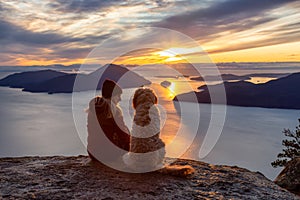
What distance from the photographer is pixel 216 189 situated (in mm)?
4906

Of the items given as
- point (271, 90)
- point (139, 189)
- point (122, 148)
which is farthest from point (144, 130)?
point (271, 90)

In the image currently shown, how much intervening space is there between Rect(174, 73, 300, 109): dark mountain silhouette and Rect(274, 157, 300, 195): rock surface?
215 ft

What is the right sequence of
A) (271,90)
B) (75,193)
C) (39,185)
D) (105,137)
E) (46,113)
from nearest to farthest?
(75,193) < (39,185) < (105,137) < (46,113) < (271,90)

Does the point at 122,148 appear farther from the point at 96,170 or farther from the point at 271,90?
the point at 271,90

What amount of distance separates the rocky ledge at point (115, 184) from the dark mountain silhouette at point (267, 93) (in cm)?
6808

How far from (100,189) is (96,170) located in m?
1.17

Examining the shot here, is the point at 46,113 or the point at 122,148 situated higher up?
the point at 122,148

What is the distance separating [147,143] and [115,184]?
3.82 ft

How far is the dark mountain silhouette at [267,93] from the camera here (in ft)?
228

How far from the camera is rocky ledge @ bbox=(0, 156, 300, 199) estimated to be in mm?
4242

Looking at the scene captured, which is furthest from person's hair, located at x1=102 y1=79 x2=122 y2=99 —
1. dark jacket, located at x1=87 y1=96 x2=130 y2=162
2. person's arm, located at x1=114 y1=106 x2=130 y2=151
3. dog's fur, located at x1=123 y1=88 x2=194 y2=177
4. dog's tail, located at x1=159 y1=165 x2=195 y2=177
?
dog's tail, located at x1=159 y1=165 x2=195 y2=177

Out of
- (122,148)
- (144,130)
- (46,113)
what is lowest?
(46,113)

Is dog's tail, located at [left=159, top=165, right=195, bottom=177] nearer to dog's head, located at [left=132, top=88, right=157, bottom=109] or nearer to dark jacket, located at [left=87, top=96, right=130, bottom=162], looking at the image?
dark jacket, located at [left=87, top=96, right=130, bottom=162]

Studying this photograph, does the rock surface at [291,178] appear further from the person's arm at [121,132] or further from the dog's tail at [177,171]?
the person's arm at [121,132]
